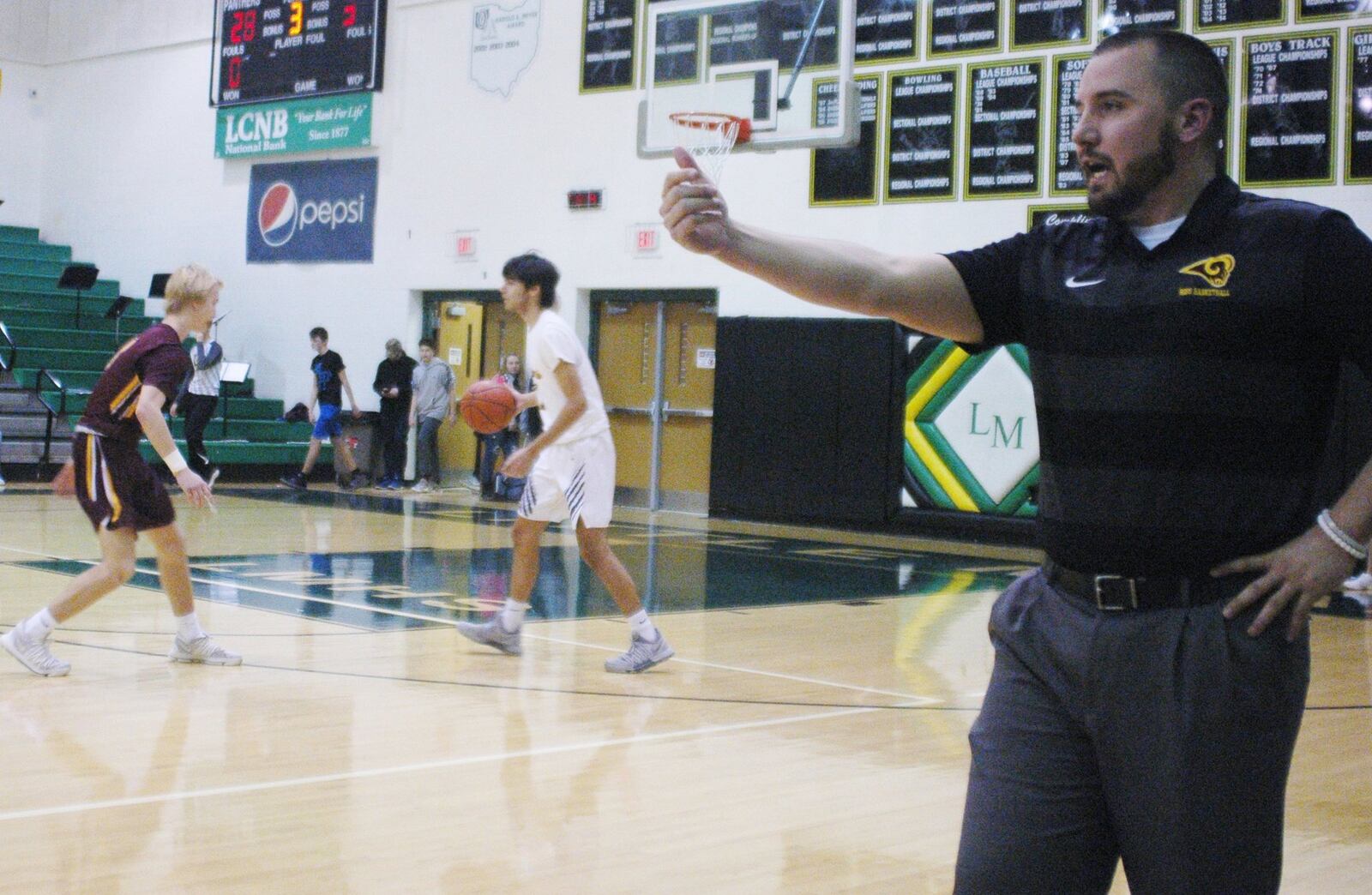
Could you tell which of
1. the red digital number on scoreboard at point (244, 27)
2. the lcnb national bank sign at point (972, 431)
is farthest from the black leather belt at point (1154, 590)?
the red digital number on scoreboard at point (244, 27)

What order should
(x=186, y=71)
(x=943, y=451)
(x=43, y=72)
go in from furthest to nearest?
1. (x=43, y=72)
2. (x=186, y=71)
3. (x=943, y=451)

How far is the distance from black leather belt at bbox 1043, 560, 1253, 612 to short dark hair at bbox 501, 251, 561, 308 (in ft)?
16.1

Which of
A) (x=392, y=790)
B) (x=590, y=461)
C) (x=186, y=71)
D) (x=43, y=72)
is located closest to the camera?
(x=392, y=790)

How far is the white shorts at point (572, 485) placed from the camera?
6973 millimetres

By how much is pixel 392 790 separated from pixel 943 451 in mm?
11152

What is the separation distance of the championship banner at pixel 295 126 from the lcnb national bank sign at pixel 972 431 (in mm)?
8177

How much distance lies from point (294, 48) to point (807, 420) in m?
8.75

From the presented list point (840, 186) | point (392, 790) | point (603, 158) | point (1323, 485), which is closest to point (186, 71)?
point (603, 158)

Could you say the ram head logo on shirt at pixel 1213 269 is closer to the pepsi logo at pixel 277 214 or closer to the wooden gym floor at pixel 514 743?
the wooden gym floor at pixel 514 743

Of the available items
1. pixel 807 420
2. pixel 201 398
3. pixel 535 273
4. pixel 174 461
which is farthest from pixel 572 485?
pixel 201 398

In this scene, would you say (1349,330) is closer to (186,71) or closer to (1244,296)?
(1244,296)

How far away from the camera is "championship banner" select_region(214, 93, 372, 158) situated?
1959 centimetres

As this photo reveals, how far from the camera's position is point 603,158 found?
57.2 ft

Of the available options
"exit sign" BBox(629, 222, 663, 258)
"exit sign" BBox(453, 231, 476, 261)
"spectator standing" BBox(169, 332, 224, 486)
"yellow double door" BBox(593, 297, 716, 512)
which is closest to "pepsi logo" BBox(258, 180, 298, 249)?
"exit sign" BBox(453, 231, 476, 261)
